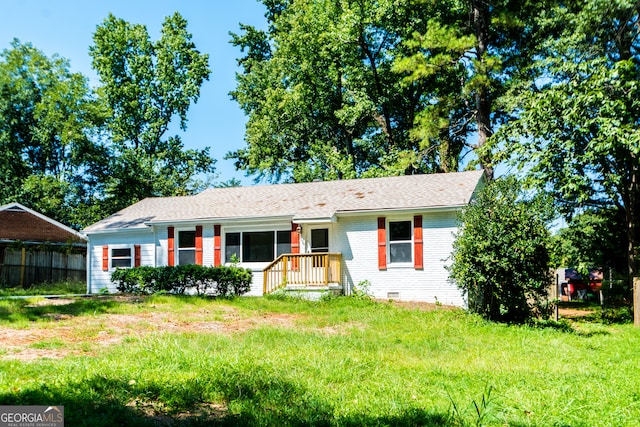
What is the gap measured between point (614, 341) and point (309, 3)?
84.3 ft

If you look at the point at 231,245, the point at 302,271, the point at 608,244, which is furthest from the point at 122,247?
the point at 608,244

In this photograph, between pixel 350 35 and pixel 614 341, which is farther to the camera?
pixel 350 35

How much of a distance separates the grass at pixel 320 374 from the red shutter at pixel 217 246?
23.4ft

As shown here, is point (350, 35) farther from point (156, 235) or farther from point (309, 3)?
point (156, 235)

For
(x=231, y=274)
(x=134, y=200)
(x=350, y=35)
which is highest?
(x=350, y=35)

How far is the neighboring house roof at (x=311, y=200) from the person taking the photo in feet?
56.1

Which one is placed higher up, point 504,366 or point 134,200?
point 134,200

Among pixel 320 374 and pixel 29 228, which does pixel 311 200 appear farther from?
pixel 29 228

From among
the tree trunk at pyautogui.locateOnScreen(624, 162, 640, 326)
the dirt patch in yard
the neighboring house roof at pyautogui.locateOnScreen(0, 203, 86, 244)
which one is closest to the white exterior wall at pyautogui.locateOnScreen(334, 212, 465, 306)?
the dirt patch in yard

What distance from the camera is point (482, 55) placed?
2183 cm

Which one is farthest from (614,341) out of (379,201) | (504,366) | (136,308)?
(136,308)

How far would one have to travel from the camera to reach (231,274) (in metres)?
16.8

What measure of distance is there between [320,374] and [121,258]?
1647 centimetres

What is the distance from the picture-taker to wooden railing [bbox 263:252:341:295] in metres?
16.7
